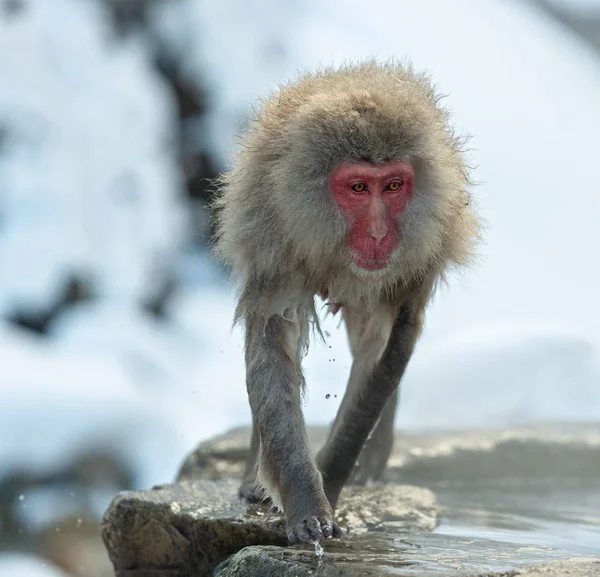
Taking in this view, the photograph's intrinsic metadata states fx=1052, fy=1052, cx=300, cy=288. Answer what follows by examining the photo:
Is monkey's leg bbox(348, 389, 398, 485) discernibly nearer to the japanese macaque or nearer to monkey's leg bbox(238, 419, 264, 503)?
monkey's leg bbox(238, 419, 264, 503)

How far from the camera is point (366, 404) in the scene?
458 centimetres

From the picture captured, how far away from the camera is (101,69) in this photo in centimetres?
1380

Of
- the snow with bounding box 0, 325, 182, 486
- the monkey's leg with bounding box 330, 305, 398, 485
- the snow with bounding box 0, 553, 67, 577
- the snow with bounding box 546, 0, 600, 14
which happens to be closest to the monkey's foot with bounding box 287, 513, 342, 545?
the monkey's leg with bounding box 330, 305, 398, 485

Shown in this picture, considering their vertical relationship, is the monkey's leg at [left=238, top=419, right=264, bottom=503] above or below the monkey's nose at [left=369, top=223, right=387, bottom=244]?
below

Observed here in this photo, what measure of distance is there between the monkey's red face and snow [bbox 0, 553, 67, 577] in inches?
154

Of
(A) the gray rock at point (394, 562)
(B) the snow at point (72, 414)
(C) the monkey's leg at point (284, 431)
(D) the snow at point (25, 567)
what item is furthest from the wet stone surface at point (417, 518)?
(B) the snow at point (72, 414)

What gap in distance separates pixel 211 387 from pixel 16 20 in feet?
17.0

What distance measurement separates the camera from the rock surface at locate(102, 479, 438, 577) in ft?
14.8

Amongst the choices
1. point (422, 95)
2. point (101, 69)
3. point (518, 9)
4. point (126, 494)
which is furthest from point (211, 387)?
point (518, 9)

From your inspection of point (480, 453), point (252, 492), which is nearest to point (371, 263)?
point (252, 492)

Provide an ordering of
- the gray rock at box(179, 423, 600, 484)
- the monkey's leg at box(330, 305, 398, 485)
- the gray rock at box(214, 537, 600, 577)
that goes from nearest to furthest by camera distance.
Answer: the gray rock at box(214, 537, 600, 577), the monkey's leg at box(330, 305, 398, 485), the gray rock at box(179, 423, 600, 484)

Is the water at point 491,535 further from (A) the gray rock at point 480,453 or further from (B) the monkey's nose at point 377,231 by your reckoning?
(B) the monkey's nose at point 377,231

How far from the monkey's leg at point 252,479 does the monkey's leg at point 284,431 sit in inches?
24.4

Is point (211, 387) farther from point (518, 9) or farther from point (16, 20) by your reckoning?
point (518, 9)
